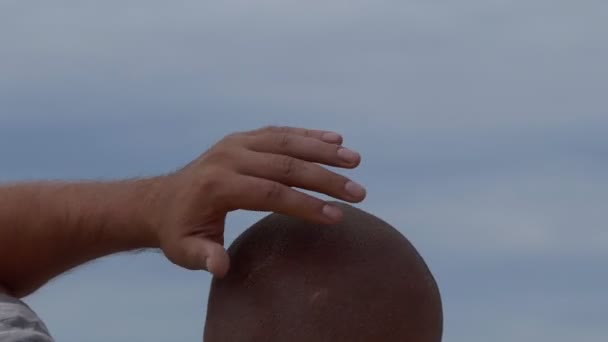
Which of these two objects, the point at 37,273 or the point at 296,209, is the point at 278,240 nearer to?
the point at 296,209

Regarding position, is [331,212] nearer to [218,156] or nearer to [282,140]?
[282,140]

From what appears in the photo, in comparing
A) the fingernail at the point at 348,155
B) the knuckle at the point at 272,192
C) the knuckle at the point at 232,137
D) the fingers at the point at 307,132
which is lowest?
the knuckle at the point at 272,192

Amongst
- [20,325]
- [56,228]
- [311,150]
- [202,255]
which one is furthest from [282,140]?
[56,228]

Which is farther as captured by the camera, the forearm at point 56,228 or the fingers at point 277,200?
the forearm at point 56,228

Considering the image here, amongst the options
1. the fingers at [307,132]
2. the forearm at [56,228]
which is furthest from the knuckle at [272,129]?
the forearm at [56,228]

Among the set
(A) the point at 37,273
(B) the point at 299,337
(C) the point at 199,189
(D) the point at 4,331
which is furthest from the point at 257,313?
(A) the point at 37,273

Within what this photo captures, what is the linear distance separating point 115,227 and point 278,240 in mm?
869

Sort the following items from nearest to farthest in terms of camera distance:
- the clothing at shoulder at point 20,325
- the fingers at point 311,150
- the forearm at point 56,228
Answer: the clothing at shoulder at point 20,325, the fingers at point 311,150, the forearm at point 56,228

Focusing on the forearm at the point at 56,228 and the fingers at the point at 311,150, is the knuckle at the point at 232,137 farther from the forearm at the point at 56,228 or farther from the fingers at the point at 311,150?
the forearm at the point at 56,228

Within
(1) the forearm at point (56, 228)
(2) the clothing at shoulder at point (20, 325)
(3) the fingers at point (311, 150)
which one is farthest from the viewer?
(1) the forearm at point (56, 228)

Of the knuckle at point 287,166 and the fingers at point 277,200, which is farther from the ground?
the knuckle at point 287,166

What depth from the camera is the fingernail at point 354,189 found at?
11.5 ft

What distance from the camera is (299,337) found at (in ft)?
11.5

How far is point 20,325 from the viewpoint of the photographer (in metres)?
3.54
